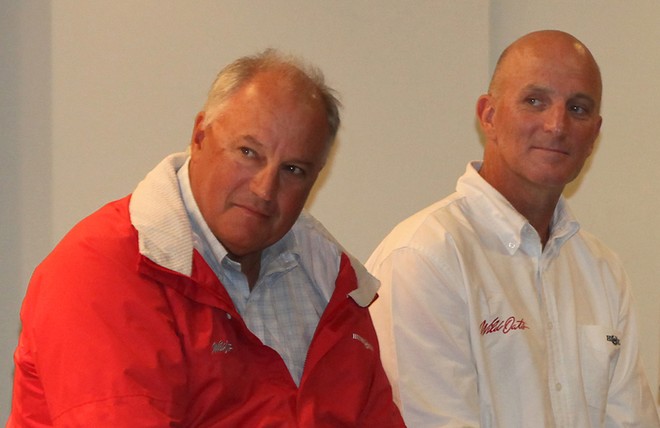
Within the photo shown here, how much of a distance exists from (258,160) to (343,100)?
1175mm

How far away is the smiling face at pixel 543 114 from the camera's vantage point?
2.63m

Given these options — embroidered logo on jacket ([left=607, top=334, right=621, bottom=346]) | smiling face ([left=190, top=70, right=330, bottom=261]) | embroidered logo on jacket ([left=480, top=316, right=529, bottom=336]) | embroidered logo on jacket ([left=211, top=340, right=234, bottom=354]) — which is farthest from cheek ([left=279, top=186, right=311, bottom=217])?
embroidered logo on jacket ([left=607, top=334, right=621, bottom=346])

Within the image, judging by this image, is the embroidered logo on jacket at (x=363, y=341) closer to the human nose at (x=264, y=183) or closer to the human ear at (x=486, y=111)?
the human nose at (x=264, y=183)

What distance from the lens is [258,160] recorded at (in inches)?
79.9

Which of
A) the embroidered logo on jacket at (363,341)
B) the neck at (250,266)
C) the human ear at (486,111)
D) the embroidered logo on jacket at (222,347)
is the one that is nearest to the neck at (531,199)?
the human ear at (486,111)

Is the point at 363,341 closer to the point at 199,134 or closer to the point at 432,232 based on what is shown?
the point at 432,232

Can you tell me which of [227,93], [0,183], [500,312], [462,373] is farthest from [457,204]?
[0,183]

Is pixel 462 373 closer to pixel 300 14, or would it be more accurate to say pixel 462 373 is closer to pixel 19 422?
pixel 19 422

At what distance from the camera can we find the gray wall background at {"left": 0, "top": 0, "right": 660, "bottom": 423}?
2699 mm

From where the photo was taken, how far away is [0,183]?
2.67 m

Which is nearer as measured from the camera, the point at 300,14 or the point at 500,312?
the point at 500,312

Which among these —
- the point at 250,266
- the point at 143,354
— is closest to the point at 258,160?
the point at 250,266

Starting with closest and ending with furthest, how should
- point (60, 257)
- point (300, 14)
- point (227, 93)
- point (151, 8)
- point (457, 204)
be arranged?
point (60, 257) < point (227, 93) < point (457, 204) < point (151, 8) < point (300, 14)

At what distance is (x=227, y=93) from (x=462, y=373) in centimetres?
84
